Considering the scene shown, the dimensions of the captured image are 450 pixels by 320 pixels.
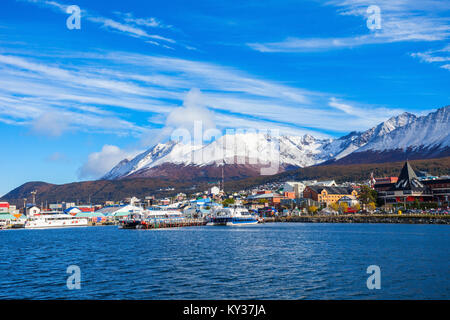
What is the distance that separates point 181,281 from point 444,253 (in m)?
25.3

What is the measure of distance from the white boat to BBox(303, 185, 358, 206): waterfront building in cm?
8534

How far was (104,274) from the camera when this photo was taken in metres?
30.6

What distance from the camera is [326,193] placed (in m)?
167

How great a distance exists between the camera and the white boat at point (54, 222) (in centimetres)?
13538

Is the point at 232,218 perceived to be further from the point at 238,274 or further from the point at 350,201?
the point at 238,274

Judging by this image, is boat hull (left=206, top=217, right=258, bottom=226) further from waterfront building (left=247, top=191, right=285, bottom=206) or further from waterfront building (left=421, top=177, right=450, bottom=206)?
waterfront building (left=421, top=177, right=450, bottom=206)

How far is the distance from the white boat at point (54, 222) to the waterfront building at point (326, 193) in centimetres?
8534

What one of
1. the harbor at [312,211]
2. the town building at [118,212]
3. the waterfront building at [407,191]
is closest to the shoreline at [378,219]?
the harbor at [312,211]

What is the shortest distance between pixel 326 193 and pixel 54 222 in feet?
321

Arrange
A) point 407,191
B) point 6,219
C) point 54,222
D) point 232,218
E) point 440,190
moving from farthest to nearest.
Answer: point 6,219 → point 440,190 → point 407,191 → point 54,222 → point 232,218

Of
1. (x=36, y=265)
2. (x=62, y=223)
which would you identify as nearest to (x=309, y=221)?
(x=62, y=223)

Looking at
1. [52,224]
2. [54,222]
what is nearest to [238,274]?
[52,224]

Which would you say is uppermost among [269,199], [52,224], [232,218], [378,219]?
[269,199]
